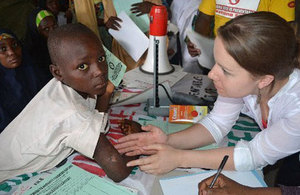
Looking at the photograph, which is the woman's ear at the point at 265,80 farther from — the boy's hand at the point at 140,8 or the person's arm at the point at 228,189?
the boy's hand at the point at 140,8

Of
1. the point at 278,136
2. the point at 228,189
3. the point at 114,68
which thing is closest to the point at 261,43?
the point at 278,136

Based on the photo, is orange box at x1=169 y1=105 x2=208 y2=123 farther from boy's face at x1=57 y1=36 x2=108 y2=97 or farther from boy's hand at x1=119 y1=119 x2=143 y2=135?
boy's face at x1=57 y1=36 x2=108 y2=97

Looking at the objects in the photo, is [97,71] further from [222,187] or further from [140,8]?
[140,8]

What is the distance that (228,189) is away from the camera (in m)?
0.68

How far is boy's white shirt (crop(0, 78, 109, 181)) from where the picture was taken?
780mm

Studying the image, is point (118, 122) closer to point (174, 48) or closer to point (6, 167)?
point (6, 167)

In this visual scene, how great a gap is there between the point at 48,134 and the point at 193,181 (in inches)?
17.4

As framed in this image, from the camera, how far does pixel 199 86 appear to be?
136cm

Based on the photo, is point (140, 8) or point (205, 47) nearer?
point (205, 47)

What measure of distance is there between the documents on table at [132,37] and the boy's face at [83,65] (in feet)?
2.24

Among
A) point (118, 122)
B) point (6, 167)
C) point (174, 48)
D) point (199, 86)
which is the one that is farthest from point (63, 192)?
point (174, 48)

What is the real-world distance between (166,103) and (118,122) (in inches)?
9.5

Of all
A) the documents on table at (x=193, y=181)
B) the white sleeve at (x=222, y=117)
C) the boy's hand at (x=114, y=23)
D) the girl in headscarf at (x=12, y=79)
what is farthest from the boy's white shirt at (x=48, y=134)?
the boy's hand at (x=114, y=23)

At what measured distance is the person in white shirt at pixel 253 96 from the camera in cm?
70
